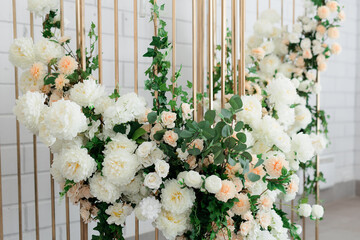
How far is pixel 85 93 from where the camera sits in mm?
1026

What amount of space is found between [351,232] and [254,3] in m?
1.35

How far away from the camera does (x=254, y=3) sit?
236cm

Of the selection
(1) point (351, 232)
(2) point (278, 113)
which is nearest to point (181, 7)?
(2) point (278, 113)

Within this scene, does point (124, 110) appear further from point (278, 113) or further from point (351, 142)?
point (351, 142)

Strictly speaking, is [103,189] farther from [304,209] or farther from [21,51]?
[304,209]

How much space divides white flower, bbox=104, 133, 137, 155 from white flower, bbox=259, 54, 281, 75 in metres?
1.03

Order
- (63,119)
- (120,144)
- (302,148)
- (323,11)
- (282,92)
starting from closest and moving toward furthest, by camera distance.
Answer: (63,119)
(120,144)
(302,148)
(282,92)
(323,11)

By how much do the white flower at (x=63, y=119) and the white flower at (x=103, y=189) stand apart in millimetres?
149

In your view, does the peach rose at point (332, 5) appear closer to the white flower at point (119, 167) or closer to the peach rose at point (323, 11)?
the peach rose at point (323, 11)

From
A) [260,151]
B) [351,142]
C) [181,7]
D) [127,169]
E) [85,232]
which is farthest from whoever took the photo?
[351,142]

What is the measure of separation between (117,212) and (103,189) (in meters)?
0.08

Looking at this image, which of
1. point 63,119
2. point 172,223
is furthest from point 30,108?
point 172,223

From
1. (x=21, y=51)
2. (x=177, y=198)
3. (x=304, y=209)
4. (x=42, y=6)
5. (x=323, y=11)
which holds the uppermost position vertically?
(x=323, y=11)

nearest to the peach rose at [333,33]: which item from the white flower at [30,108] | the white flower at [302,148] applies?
the white flower at [302,148]
